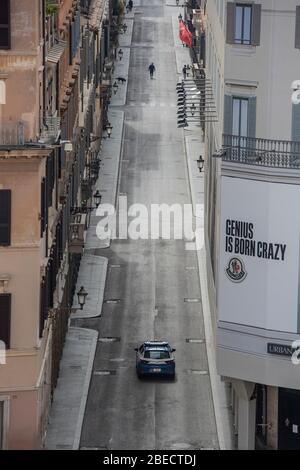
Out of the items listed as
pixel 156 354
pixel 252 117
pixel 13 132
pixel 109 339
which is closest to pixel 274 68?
pixel 252 117

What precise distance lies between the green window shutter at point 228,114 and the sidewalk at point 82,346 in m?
13.4

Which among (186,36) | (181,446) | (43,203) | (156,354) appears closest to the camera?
(43,203)

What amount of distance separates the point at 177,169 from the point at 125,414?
163 feet

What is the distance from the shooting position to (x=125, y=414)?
69500 mm

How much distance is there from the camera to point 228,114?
6169 cm

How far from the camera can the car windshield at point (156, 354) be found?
7494cm

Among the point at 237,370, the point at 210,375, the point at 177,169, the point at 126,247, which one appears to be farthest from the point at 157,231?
the point at 237,370

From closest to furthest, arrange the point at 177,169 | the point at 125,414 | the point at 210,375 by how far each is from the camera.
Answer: the point at 125,414, the point at 210,375, the point at 177,169

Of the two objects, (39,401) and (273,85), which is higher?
(273,85)

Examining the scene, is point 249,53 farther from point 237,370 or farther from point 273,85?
point 237,370

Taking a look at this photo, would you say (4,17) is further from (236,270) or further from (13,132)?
(236,270)

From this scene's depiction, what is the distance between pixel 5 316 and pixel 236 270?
27.6ft

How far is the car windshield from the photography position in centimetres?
7494
